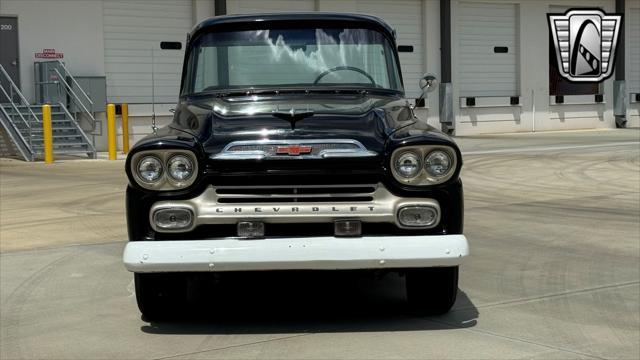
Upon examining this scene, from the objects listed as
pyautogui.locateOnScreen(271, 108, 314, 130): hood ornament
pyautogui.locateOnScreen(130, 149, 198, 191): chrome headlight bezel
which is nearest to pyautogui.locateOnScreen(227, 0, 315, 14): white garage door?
pyautogui.locateOnScreen(271, 108, 314, 130): hood ornament

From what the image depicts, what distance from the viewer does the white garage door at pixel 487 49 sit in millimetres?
27859

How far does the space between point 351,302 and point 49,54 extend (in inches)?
681

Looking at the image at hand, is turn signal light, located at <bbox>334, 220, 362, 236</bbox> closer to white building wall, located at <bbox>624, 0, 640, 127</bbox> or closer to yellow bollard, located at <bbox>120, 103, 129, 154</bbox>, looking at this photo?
yellow bollard, located at <bbox>120, 103, 129, 154</bbox>

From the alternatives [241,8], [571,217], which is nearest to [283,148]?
[571,217]

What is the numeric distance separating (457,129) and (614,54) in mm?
7327

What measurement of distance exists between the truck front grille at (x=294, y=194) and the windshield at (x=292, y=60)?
1.42 meters

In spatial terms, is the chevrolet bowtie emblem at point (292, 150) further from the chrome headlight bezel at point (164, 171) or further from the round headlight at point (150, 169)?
the round headlight at point (150, 169)

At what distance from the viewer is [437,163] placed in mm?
4961

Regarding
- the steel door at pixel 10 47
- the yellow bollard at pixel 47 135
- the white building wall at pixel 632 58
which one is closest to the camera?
the yellow bollard at pixel 47 135

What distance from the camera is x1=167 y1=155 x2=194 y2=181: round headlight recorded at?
16.1 ft

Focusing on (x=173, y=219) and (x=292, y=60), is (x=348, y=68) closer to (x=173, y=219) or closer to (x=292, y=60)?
(x=292, y=60)

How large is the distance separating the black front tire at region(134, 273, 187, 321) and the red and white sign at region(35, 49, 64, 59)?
17172 mm

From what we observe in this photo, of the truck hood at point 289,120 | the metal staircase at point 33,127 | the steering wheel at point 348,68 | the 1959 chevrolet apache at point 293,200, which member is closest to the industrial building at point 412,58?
the metal staircase at point 33,127

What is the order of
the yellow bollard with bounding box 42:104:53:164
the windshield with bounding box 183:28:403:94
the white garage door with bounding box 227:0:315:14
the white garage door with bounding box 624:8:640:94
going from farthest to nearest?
1. the white garage door with bounding box 624:8:640:94
2. the white garage door with bounding box 227:0:315:14
3. the yellow bollard with bounding box 42:104:53:164
4. the windshield with bounding box 183:28:403:94
